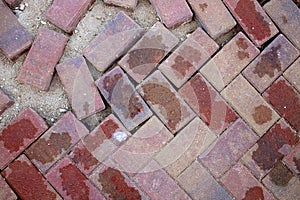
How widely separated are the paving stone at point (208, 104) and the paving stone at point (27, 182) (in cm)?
90

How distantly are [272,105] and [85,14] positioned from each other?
1.20 meters

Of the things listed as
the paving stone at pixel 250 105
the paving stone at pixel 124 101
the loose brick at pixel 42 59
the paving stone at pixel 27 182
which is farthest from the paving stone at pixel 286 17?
the paving stone at pixel 27 182

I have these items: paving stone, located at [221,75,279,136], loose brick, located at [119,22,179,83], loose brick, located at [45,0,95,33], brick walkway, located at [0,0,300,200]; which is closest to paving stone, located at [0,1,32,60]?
brick walkway, located at [0,0,300,200]

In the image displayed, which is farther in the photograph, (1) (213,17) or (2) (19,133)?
(1) (213,17)

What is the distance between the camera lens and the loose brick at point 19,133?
219cm

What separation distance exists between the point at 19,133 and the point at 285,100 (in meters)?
1.50

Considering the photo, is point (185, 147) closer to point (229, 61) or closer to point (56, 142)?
point (229, 61)

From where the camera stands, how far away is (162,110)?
2.26 m

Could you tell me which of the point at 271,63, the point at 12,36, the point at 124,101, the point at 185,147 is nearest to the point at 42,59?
the point at 12,36

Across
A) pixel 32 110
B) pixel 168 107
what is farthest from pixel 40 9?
pixel 168 107

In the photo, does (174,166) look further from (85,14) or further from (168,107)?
(85,14)

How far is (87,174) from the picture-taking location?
220cm

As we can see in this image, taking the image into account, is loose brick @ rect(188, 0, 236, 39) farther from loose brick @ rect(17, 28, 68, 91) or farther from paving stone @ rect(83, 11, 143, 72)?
loose brick @ rect(17, 28, 68, 91)

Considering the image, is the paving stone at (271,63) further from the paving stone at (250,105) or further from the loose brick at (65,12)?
the loose brick at (65,12)
